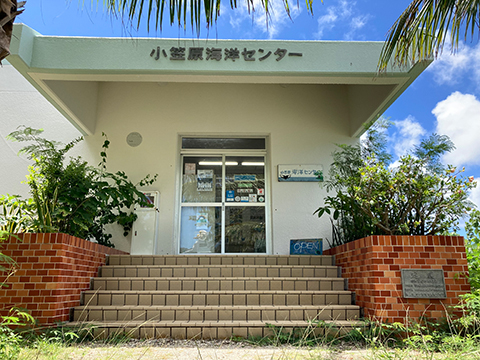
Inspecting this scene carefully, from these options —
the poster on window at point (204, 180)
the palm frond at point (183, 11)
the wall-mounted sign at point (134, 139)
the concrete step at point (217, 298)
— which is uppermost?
the wall-mounted sign at point (134, 139)

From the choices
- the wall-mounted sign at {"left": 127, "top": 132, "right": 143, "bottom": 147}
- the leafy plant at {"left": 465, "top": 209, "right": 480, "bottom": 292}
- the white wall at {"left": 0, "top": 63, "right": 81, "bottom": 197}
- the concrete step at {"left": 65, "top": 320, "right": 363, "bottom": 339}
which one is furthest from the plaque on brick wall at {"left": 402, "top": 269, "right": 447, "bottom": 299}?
the white wall at {"left": 0, "top": 63, "right": 81, "bottom": 197}

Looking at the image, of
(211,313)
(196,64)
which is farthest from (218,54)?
(211,313)

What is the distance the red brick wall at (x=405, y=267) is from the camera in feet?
12.6

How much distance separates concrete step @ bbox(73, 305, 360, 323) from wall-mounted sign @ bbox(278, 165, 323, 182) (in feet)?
11.0

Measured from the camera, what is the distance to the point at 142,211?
7.05m

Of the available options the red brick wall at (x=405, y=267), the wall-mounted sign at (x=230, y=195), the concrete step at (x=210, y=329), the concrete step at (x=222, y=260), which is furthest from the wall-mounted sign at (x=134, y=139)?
the red brick wall at (x=405, y=267)

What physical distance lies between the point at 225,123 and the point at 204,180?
3.83 feet

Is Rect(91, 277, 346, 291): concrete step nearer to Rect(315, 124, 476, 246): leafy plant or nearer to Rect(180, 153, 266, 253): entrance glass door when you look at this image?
Rect(315, 124, 476, 246): leafy plant

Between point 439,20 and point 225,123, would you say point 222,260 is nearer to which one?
point 225,123

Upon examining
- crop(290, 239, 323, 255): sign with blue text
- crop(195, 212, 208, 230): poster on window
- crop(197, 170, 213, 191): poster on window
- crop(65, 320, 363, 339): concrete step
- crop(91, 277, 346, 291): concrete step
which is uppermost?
crop(197, 170, 213, 191): poster on window

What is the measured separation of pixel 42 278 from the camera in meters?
4.02

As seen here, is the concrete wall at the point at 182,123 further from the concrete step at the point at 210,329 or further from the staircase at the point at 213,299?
the concrete step at the point at 210,329

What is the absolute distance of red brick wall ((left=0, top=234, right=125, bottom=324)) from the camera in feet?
12.9

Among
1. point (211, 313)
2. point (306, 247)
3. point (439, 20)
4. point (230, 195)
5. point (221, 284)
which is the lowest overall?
point (211, 313)
